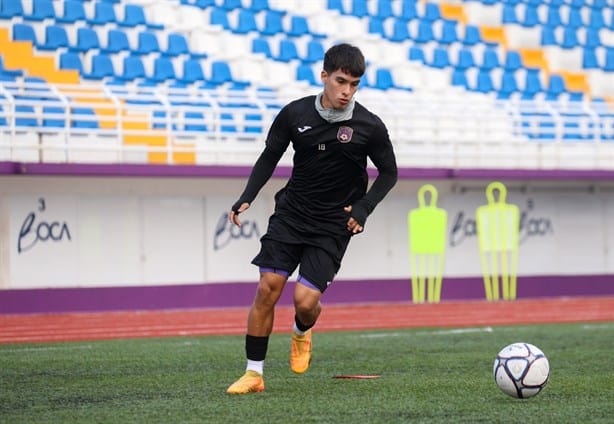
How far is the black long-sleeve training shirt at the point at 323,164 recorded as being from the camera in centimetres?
686

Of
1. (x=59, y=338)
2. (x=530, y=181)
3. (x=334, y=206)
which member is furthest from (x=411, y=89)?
(x=334, y=206)

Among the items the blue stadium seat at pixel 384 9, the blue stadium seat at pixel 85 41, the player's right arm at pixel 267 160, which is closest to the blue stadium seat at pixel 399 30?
Answer: the blue stadium seat at pixel 384 9

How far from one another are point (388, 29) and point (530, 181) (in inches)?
167

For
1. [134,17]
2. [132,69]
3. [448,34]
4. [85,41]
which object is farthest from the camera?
[448,34]

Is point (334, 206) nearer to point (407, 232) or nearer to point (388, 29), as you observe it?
point (407, 232)

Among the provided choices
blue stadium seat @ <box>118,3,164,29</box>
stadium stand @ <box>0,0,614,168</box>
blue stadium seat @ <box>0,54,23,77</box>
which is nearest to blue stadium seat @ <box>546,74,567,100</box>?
stadium stand @ <box>0,0,614,168</box>

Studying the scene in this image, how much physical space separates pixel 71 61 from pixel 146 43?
4.84 ft

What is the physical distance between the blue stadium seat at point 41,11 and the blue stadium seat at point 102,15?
662 mm

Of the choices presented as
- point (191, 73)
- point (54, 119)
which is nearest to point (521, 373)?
point (54, 119)

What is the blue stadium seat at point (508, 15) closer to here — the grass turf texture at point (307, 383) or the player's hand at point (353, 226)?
the grass turf texture at point (307, 383)

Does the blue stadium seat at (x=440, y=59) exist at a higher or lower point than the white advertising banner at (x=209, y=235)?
higher

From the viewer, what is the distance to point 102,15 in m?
19.5

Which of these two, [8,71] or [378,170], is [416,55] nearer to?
[8,71]

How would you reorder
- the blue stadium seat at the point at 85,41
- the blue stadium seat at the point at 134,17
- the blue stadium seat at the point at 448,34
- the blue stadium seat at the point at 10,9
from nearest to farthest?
1. the blue stadium seat at the point at 10,9
2. the blue stadium seat at the point at 85,41
3. the blue stadium seat at the point at 134,17
4. the blue stadium seat at the point at 448,34
